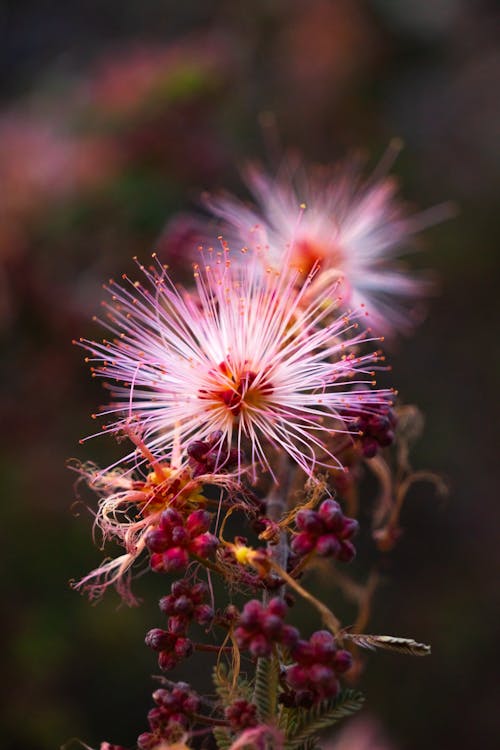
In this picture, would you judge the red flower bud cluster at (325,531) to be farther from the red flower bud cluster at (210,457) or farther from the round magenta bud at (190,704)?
the round magenta bud at (190,704)

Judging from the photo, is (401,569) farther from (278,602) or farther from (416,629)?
(278,602)

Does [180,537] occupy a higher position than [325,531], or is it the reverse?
[180,537]

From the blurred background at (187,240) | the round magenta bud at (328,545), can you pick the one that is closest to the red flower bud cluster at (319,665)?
the round magenta bud at (328,545)

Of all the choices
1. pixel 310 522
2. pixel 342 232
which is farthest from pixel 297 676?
pixel 342 232

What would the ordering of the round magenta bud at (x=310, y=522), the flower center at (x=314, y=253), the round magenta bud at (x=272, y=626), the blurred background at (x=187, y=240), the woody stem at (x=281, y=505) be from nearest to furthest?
the round magenta bud at (x=272, y=626) < the round magenta bud at (x=310, y=522) < the woody stem at (x=281, y=505) < the flower center at (x=314, y=253) < the blurred background at (x=187, y=240)

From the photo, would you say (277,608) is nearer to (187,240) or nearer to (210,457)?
(210,457)
